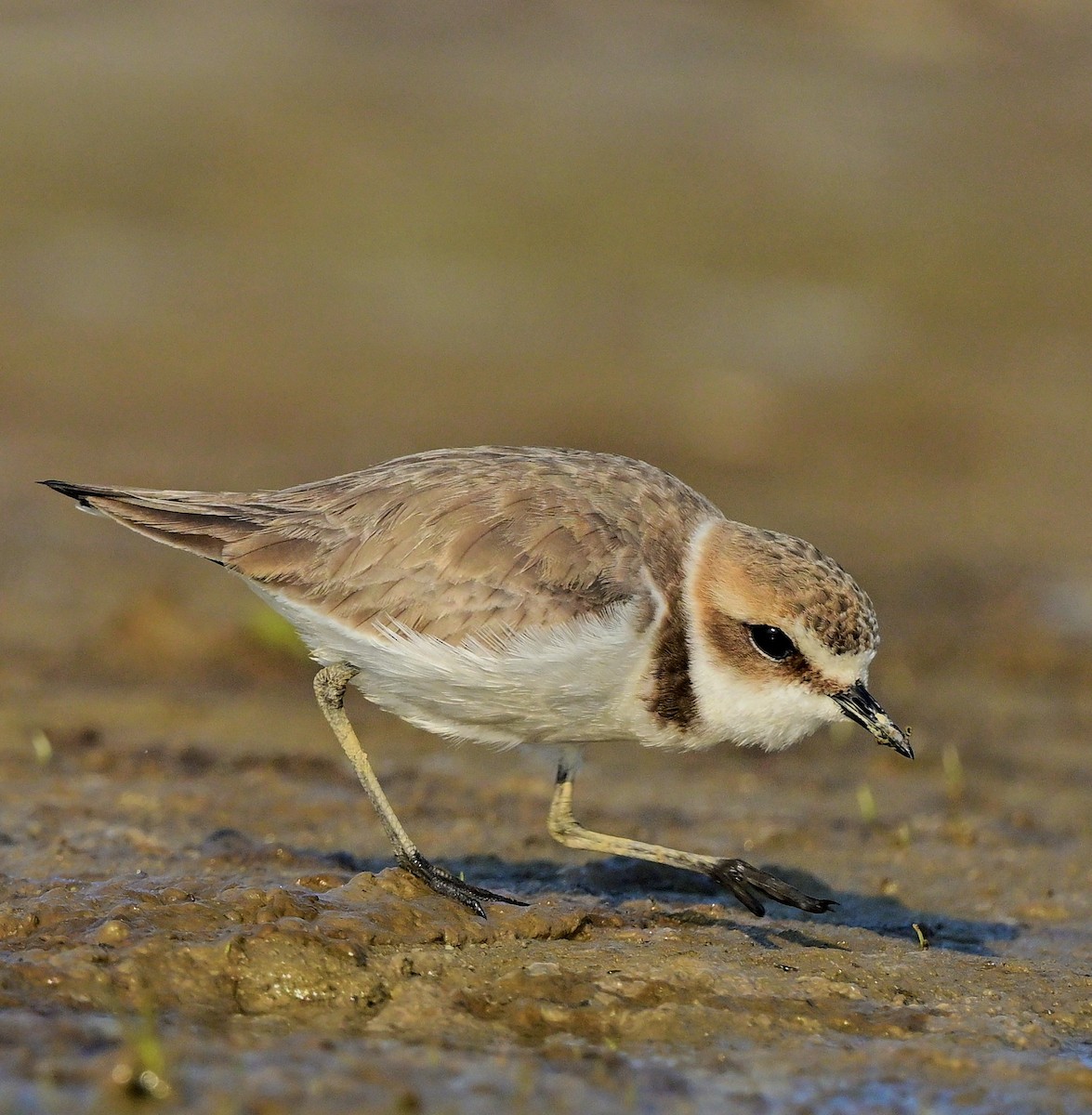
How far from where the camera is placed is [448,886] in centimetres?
554

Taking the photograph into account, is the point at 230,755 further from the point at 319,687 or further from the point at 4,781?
the point at 319,687

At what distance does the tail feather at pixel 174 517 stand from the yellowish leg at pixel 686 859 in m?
1.53

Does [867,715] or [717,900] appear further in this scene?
[717,900]

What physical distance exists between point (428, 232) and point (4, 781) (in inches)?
528

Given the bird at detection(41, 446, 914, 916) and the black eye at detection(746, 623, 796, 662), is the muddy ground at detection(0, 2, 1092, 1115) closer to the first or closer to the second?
the bird at detection(41, 446, 914, 916)

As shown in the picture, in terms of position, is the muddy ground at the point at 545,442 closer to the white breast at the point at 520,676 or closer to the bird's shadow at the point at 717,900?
the bird's shadow at the point at 717,900

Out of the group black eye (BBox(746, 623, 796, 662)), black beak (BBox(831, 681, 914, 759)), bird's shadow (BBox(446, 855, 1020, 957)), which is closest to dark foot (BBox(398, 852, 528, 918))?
bird's shadow (BBox(446, 855, 1020, 957))

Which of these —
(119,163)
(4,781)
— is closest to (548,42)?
(119,163)

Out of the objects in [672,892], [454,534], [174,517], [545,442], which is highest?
[454,534]

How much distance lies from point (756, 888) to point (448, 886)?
1144 mm

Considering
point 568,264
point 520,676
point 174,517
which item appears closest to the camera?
point 520,676

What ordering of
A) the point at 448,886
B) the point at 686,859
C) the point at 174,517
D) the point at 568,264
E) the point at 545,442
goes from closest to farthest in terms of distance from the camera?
the point at 448,886 < the point at 686,859 < the point at 174,517 < the point at 545,442 < the point at 568,264

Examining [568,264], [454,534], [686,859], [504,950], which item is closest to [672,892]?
[686,859]

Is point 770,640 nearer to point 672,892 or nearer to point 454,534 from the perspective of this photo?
point 454,534
